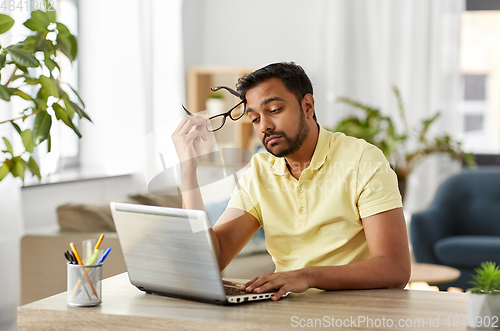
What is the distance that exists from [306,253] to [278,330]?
0.45 metres

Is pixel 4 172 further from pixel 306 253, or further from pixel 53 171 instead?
pixel 53 171

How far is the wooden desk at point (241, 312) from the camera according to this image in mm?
930

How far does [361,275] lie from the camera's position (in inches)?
45.4

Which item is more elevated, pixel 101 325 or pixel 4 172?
pixel 4 172

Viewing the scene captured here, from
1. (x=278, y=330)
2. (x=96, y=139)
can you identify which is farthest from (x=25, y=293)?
(x=278, y=330)

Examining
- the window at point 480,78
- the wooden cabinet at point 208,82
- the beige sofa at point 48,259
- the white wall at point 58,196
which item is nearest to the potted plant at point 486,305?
the beige sofa at point 48,259

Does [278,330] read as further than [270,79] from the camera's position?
No

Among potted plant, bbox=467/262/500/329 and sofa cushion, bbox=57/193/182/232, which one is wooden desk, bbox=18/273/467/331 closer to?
potted plant, bbox=467/262/500/329

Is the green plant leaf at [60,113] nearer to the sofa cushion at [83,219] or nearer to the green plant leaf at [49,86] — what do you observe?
the green plant leaf at [49,86]

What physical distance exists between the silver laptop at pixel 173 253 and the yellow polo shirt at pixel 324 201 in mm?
267

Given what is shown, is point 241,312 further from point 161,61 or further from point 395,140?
point 161,61

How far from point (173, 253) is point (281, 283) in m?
0.20

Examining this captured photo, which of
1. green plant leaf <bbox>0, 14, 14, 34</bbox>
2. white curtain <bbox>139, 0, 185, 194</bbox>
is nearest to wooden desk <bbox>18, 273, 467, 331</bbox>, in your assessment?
green plant leaf <bbox>0, 14, 14, 34</bbox>

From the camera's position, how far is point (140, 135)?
365cm
